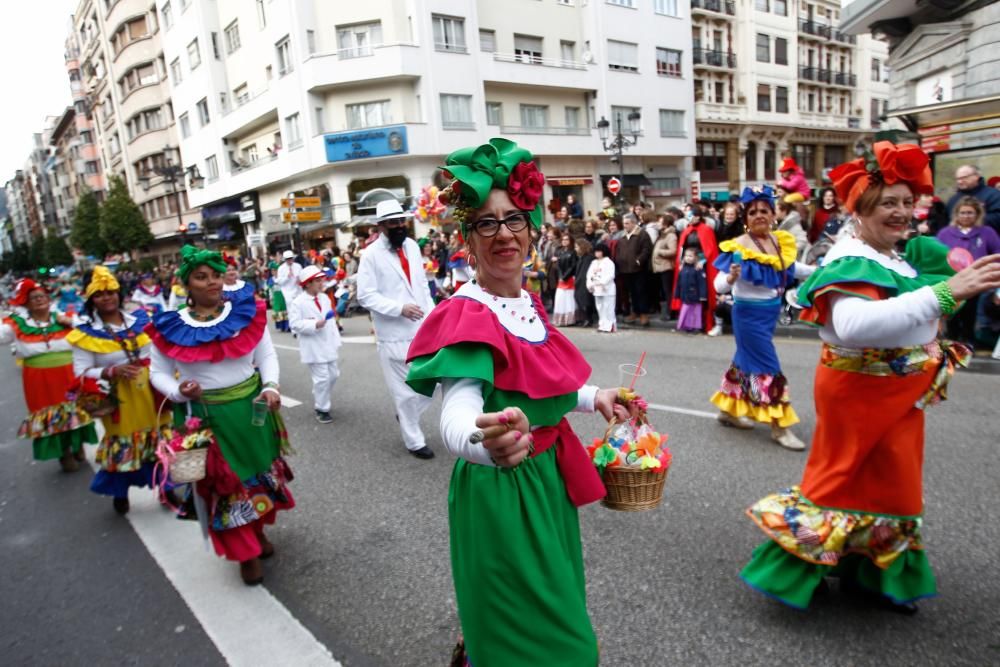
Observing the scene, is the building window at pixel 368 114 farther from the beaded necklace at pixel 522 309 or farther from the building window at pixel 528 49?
the beaded necklace at pixel 522 309

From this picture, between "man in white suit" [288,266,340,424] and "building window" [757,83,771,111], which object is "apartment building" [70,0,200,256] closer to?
"man in white suit" [288,266,340,424]

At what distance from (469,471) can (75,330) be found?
4068 millimetres

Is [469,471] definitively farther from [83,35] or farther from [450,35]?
[83,35]

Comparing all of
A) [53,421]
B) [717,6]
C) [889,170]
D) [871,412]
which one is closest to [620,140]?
[53,421]

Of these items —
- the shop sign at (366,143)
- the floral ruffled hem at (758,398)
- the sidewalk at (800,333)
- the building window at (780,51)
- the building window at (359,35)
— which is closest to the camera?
the floral ruffled hem at (758,398)

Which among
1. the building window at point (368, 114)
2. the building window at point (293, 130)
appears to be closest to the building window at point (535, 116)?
the building window at point (368, 114)

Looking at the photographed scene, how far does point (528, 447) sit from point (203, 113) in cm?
4261

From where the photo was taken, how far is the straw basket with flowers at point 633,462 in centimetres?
203

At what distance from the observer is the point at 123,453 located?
4480mm

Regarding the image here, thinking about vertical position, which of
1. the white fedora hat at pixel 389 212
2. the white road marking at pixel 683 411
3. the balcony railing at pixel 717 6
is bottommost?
the white road marking at pixel 683 411

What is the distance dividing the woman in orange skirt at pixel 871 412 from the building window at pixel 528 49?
29.7m

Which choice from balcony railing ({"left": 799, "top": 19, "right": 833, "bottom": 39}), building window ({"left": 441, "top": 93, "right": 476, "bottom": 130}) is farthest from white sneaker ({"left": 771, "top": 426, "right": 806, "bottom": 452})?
balcony railing ({"left": 799, "top": 19, "right": 833, "bottom": 39})

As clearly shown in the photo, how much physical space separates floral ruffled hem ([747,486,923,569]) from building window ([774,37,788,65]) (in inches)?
1748

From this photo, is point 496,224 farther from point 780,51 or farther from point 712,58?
point 780,51
